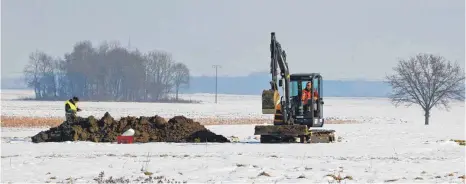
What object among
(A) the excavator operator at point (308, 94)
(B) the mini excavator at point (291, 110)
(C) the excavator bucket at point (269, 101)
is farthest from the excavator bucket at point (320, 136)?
(C) the excavator bucket at point (269, 101)

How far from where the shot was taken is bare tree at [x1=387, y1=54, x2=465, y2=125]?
53344 mm

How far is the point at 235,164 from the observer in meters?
17.9

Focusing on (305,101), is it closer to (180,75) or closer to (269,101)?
(269,101)

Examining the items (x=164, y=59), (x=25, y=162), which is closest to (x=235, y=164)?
(x=25, y=162)

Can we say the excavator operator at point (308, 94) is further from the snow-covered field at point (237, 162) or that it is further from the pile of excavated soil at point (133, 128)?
the pile of excavated soil at point (133, 128)

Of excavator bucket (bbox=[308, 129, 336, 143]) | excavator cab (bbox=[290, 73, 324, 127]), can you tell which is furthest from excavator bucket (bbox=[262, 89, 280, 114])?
excavator bucket (bbox=[308, 129, 336, 143])

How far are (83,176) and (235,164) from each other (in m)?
3.60

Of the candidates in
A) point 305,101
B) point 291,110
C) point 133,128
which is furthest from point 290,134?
point 133,128

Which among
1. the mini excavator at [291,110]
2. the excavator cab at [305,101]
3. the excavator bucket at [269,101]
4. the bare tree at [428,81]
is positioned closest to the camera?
the excavator bucket at [269,101]

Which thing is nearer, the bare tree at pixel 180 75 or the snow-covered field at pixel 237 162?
the snow-covered field at pixel 237 162

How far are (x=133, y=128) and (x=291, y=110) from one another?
18.9ft

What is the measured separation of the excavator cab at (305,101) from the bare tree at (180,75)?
126 m

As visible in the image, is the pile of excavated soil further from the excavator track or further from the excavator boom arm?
the excavator boom arm

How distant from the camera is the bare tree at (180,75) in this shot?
15400 cm
